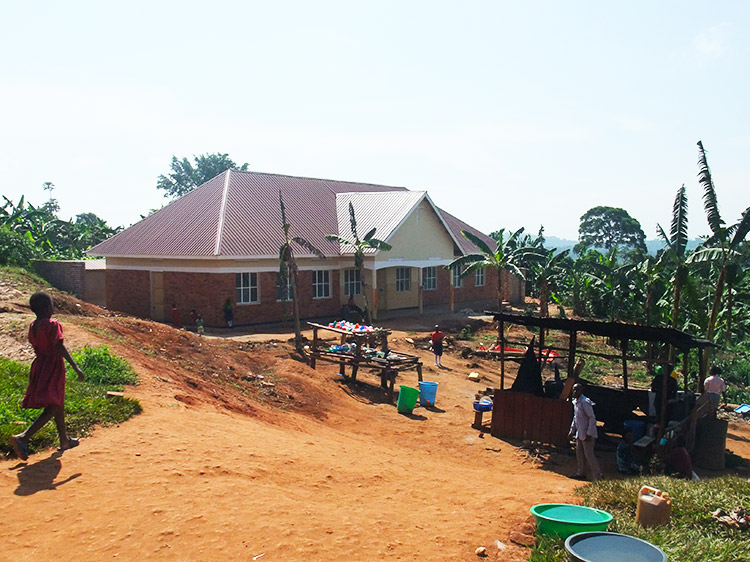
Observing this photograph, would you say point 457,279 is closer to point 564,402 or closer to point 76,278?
point 76,278

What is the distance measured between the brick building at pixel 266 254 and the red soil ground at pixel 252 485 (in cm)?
1084

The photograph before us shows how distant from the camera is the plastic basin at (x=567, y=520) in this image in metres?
5.73

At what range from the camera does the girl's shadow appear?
254 inches

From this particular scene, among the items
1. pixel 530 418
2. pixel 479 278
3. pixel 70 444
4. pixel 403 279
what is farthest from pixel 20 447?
pixel 479 278

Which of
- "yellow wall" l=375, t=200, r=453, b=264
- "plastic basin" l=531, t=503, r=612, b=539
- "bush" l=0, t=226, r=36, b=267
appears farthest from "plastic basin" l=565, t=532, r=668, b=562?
"bush" l=0, t=226, r=36, b=267

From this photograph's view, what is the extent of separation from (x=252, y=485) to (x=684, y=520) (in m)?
4.39

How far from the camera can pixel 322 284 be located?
1119 inches

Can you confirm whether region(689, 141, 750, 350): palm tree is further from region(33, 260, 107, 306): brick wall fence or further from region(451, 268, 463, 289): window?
region(33, 260, 107, 306): brick wall fence

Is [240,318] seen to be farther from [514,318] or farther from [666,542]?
[666,542]

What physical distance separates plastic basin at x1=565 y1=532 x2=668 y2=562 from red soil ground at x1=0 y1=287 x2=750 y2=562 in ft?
2.94

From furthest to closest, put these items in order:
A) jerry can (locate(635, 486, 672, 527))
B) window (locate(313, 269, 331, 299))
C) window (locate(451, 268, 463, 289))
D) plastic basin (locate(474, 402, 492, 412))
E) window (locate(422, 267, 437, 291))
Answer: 1. window (locate(451, 268, 463, 289))
2. window (locate(422, 267, 437, 291))
3. window (locate(313, 269, 331, 299))
4. plastic basin (locate(474, 402, 492, 412))
5. jerry can (locate(635, 486, 672, 527))

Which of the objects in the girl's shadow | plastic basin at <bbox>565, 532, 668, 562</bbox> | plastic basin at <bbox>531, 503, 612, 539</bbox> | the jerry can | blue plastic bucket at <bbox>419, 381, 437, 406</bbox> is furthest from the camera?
blue plastic bucket at <bbox>419, 381, 437, 406</bbox>

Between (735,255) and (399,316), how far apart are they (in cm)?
A: 1606

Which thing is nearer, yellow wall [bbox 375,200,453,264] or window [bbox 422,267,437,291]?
yellow wall [bbox 375,200,453,264]
